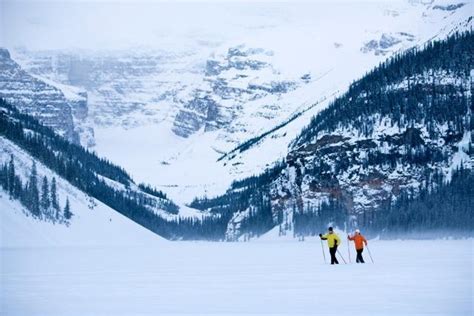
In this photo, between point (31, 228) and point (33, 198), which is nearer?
point (31, 228)

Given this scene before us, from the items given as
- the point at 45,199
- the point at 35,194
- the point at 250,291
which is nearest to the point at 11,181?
the point at 35,194

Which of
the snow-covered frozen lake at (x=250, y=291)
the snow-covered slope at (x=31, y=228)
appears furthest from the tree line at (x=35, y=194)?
the snow-covered frozen lake at (x=250, y=291)

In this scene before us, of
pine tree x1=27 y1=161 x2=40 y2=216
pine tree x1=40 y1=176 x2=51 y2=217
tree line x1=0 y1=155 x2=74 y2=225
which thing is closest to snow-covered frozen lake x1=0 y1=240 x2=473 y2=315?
tree line x1=0 y1=155 x2=74 y2=225

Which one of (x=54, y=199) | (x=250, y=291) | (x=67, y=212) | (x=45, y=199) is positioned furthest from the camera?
(x=67, y=212)

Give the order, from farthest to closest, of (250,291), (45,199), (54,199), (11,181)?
1. (54,199)
2. (45,199)
3. (11,181)
4. (250,291)

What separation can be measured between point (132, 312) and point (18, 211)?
136 m

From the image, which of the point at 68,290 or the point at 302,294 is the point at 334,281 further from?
the point at 68,290

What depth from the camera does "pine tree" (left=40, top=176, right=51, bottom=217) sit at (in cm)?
18600

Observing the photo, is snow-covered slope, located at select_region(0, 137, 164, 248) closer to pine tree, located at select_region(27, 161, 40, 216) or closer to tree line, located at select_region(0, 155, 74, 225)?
tree line, located at select_region(0, 155, 74, 225)

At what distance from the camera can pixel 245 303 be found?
4594cm

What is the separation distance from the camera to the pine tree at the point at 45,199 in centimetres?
18600

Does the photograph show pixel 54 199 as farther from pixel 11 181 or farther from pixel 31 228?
pixel 31 228

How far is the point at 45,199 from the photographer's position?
188 m

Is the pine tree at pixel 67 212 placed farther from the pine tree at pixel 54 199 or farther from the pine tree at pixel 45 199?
the pine tree at pixel 45 199
